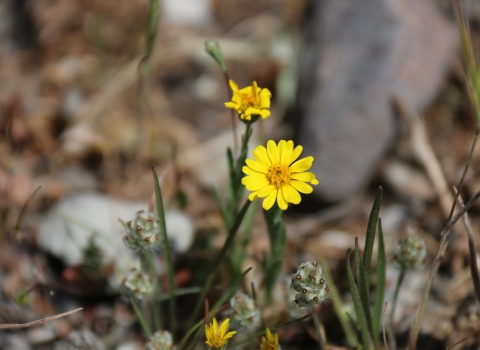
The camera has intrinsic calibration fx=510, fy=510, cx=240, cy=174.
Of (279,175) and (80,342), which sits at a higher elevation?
(279,175)

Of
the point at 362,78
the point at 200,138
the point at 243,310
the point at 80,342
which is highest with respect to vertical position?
the point at 200,138

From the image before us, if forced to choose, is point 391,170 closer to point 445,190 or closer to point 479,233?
point 445,190

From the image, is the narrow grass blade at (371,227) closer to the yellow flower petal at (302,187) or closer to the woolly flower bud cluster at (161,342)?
the yellow flower petal at (302,187)

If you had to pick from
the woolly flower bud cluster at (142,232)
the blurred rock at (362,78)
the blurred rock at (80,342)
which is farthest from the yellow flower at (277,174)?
the blurred rock at (362,78)

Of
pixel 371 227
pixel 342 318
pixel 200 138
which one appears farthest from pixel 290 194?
pixel 200 138

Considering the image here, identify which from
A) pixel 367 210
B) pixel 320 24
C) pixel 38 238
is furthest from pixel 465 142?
pixel 38 238

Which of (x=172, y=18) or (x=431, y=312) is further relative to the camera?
(x=172, y=18)

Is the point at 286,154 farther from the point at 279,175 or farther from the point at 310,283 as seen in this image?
the point at 310,283
